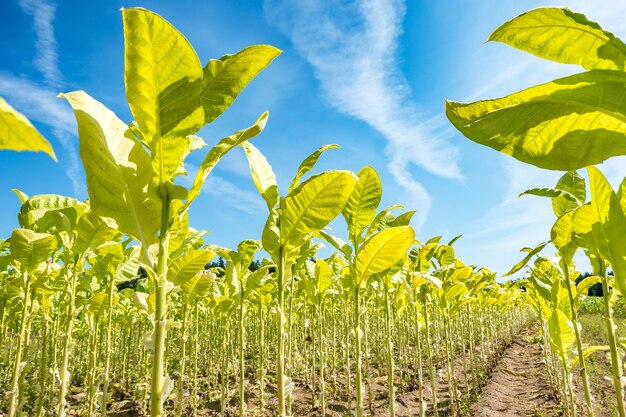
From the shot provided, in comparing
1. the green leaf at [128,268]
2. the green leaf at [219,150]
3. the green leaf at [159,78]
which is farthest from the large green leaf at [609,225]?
the green leaf at [128,268]

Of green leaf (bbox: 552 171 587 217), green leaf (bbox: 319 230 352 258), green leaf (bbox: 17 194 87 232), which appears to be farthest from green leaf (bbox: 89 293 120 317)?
green leaf (bbox: 552 171 587 217)

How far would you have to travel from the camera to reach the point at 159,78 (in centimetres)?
170

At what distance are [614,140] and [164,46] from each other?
1.72 metres

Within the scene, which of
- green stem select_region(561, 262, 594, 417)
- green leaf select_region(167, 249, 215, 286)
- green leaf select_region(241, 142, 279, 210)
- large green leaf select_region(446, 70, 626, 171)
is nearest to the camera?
large green leaf select_region(446, 70, 626, 171)

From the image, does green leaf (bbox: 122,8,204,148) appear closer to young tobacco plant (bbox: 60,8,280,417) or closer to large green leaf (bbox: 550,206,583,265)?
young tobacco plant (bbox: 60,8,280,417)

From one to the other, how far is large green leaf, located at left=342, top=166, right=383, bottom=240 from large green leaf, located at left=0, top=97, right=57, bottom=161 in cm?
274

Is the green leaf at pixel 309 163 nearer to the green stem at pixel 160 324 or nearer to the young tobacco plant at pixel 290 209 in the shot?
the young tobacco plant at pixel 290 209

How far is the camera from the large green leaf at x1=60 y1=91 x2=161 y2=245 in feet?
5.36

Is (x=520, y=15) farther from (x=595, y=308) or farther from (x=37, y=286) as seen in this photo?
(x=595, y=308)

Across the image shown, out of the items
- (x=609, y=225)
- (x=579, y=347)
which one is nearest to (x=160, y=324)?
(x=609, y=225)

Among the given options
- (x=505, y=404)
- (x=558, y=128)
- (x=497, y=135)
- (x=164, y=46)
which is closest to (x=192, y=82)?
(x=164, y=46)

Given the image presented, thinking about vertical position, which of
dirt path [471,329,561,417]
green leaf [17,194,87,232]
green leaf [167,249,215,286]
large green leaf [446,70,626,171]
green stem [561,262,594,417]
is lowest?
dirt path [471,329,561,417]

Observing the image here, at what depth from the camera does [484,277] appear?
33.6ft

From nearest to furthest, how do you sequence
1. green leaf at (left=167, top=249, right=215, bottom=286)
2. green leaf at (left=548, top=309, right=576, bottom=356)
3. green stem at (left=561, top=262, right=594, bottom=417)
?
1. green leaf at (left=167, top=249, right=215, bottom=286)
2. green stem at (left=561, top=262, right=594, bottom=417)
3. green leaf at (left=548, top=309, right=576, bottom=356)
